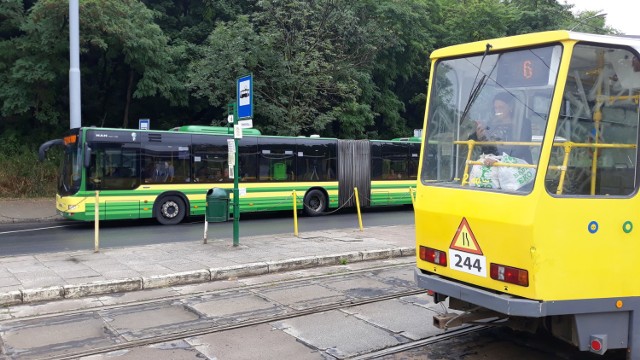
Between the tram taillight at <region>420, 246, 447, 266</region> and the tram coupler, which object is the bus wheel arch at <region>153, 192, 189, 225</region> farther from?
the tram coupler

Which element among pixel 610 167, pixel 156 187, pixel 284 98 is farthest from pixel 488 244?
pixel 284 98

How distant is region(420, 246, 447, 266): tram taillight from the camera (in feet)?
17.2

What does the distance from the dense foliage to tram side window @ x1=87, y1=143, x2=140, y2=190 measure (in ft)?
21.3

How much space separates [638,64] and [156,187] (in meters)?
13.9

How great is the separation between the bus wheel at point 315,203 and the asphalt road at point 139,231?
23.8 inches

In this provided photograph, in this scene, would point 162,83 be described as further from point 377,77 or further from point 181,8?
point 377,77

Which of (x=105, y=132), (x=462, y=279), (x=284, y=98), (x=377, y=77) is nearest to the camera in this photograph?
(x=462, y=279)

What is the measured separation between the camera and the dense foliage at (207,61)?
20.6 metres

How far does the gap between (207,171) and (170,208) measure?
66.9 inches

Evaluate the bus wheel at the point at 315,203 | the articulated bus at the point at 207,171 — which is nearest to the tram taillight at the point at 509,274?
the articulated bus at the point at 207,171

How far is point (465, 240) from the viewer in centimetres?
496

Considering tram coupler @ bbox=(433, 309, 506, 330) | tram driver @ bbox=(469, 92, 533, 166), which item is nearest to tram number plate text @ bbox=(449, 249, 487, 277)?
tram coupler @ bbox=(433, 309, 506, 330)

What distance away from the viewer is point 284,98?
22.5 m

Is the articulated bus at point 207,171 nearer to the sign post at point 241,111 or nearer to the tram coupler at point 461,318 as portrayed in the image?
the sign post at point 241,111
